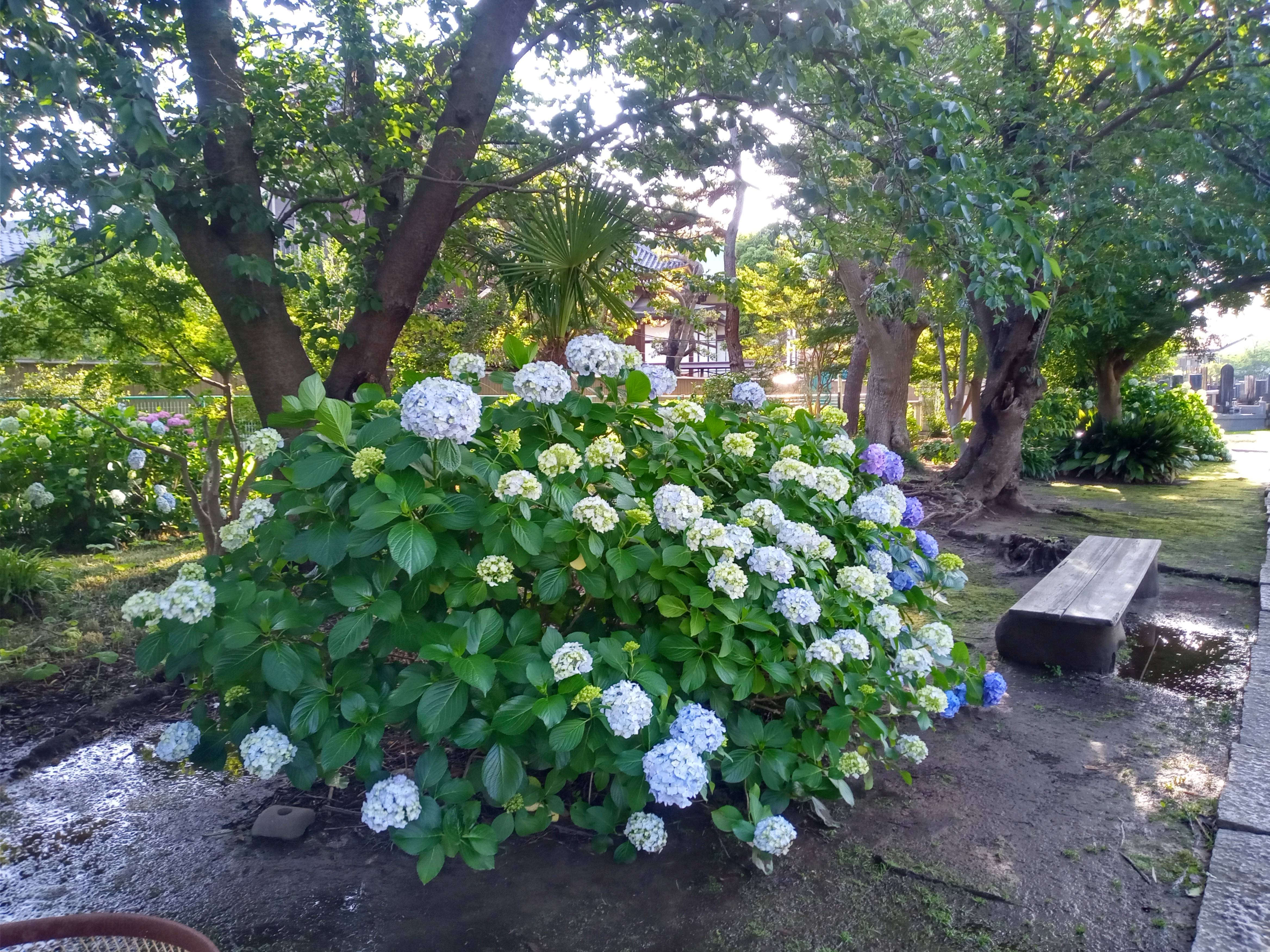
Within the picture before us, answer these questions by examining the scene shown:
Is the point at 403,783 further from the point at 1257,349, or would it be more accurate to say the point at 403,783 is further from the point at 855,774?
the point at 1257,349

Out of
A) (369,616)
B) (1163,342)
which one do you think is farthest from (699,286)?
(1163,342)

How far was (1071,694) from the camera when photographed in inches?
153

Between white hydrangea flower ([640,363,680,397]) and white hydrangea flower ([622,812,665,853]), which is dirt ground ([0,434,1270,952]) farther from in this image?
white hydrangea flower ([640,363,680,397])

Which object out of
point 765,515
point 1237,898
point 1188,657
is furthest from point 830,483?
point 1188,657

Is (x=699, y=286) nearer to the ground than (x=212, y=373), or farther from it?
farther from it

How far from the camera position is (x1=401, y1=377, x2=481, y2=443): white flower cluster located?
202cm

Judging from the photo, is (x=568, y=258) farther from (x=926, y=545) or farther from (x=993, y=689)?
(x=993, y=689)

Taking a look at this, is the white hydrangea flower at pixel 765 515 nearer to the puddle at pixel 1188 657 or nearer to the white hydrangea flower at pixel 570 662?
the white hydrangea flower at pixel 570 662

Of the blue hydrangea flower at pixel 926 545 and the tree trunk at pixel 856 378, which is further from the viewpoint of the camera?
the tree trunk at pixel 856 378

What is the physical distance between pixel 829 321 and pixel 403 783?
1448 cm

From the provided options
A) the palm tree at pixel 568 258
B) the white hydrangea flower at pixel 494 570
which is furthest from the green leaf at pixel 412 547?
the palm tree at pixel 568 258

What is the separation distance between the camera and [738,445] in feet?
8.87

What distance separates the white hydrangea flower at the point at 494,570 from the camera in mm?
2102

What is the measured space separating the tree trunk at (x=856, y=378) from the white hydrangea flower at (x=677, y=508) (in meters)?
11.1
